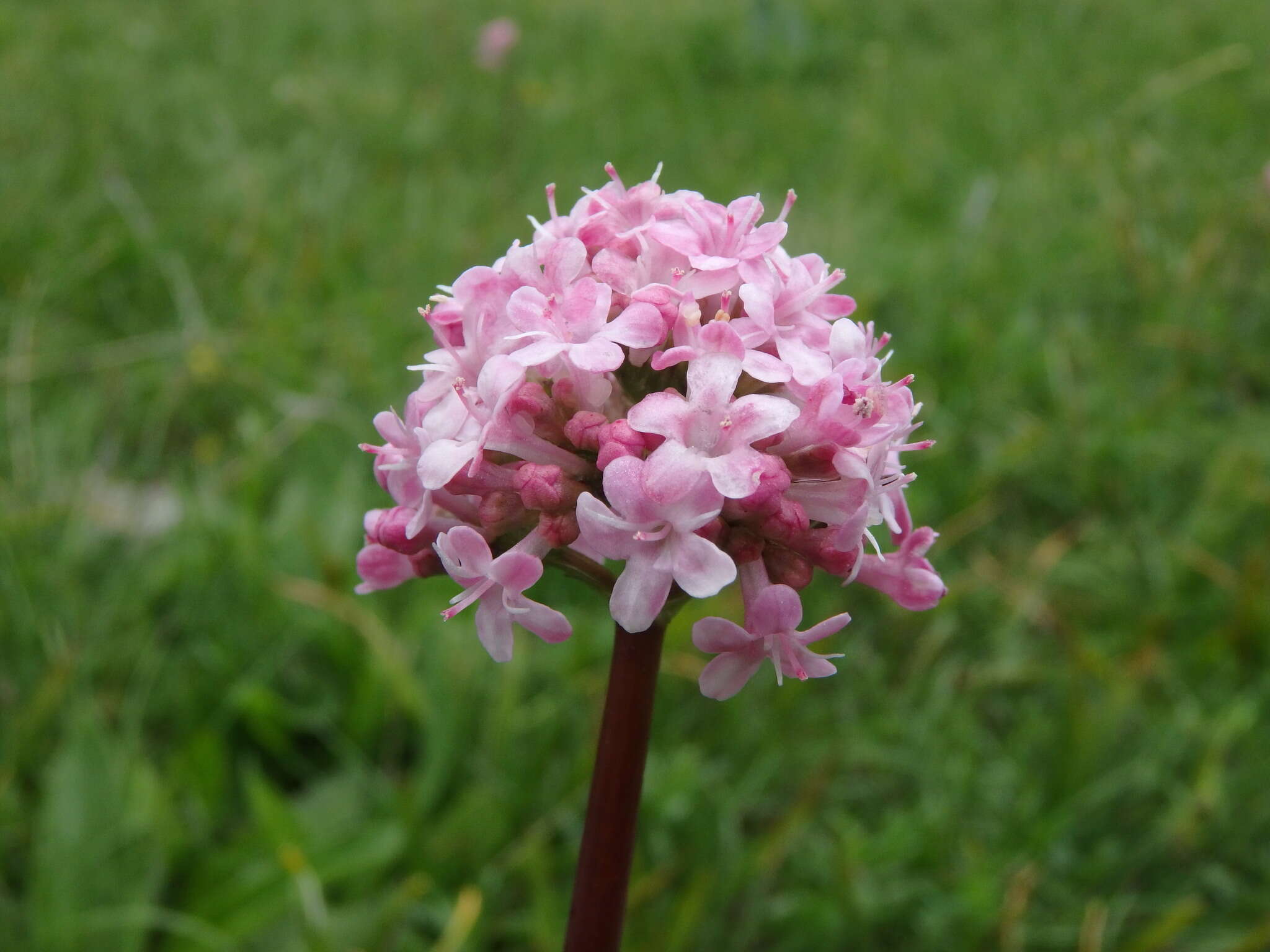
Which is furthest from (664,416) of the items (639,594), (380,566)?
(380,566)

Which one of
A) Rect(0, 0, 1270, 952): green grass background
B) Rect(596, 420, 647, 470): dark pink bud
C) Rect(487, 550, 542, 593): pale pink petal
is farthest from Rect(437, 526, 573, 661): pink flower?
Rect(0, 0, 1270, 952): green grass background

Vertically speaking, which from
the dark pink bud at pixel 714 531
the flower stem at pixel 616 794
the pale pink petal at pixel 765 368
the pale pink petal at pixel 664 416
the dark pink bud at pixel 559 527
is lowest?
the flower stem at pixel 616 794

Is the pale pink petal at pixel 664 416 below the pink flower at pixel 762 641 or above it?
above

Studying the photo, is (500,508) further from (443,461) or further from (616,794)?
(616,794)

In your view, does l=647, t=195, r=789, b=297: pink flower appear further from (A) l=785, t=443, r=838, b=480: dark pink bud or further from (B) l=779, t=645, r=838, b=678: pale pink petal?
(B) l=779, t=645, r=838, b=678: pale pink petal

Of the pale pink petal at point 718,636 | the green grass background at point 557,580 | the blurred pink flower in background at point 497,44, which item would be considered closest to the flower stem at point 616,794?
the pale pink petal at point 718,636

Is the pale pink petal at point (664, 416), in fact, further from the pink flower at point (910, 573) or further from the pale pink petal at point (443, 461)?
the pink flower at point (910, 573)

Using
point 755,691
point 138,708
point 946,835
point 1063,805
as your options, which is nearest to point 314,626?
point 138,708
